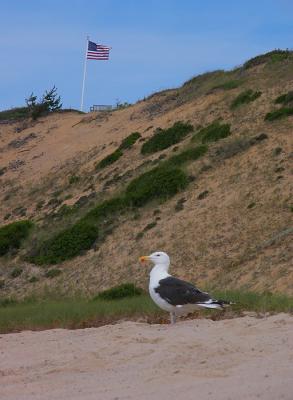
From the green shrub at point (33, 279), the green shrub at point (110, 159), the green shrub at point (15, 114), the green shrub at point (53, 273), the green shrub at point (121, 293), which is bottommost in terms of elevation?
the green shrub at point (33, 279)

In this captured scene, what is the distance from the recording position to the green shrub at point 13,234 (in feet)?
125

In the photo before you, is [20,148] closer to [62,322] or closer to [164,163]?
[164,163]

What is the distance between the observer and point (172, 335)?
11.3 m

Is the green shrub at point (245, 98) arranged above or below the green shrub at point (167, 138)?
above

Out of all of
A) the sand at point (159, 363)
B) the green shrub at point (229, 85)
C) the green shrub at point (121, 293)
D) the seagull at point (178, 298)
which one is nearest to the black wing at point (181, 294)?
the seagull at point (178, 298)

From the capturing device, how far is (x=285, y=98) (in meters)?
39.2

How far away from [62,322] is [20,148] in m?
46.1

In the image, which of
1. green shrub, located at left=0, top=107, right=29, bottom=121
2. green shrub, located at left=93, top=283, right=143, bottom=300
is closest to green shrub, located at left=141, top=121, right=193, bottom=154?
green shrub, located at left=93, top=283, right=143, bottom=300

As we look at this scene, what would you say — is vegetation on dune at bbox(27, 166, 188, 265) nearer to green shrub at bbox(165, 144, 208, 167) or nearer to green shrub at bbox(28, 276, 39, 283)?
green shrub at bbox(165, 144, 208, 167)

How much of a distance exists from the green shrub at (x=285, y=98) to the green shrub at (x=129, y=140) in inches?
346

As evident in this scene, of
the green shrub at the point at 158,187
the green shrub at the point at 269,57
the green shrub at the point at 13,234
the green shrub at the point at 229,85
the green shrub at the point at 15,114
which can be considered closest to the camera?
the green shrub at the point at 158,187

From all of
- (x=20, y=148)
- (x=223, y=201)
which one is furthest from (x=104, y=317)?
(x=20, y=148)

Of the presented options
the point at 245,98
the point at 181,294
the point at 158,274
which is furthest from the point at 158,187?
the point at 181,294

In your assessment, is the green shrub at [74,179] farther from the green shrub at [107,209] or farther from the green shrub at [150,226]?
the green shrub at [150,226]
